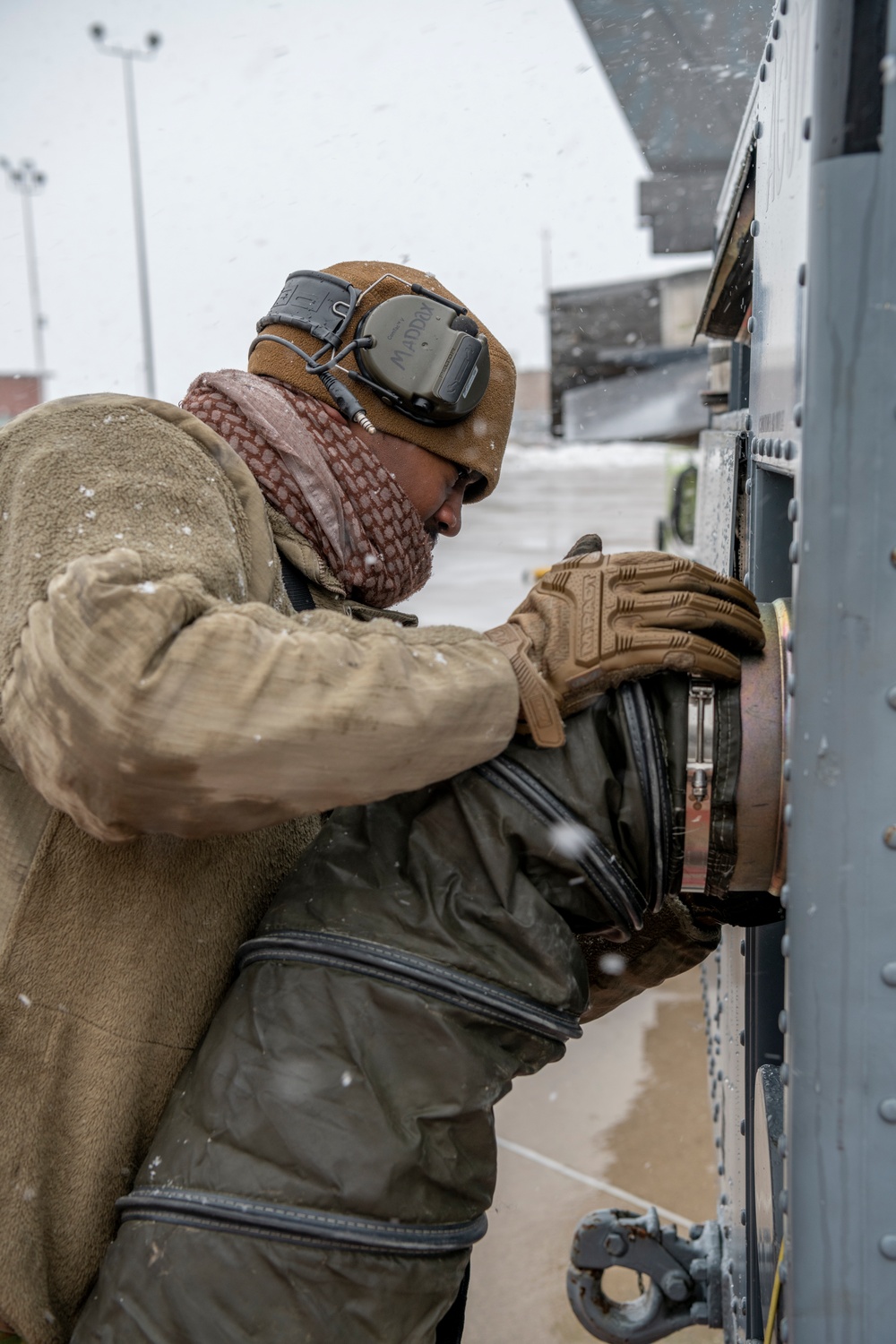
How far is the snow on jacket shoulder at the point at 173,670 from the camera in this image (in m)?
1.19

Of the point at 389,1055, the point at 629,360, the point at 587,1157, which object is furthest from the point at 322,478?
the point at 629,360

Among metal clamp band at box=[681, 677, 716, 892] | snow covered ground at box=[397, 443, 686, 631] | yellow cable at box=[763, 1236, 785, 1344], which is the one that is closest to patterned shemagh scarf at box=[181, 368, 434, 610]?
metal clamp band at box=[681, 677, 716, 892]

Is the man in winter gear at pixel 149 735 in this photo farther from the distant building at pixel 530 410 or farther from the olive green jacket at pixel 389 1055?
the distant building at pixel 530 410

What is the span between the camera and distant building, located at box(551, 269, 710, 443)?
22.1ft

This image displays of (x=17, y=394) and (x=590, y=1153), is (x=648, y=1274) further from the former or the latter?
(x=17, y=394)

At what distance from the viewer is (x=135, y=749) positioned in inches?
→ 47.0

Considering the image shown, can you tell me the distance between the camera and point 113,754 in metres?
1.20

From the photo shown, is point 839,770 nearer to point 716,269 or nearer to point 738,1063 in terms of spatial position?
point 738,1063

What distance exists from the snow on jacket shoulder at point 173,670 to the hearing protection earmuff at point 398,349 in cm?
57

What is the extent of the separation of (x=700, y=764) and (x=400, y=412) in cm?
89

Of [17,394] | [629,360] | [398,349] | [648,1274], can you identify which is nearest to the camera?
[398,349]

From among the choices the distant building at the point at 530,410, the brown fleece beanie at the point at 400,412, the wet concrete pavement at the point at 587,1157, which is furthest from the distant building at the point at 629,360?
the distant building at the point at 530,410

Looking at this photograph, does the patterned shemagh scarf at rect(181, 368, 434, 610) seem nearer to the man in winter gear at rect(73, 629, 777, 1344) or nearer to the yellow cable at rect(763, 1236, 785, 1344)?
the man in winter gear at rect(73, 629, 777, 1344)

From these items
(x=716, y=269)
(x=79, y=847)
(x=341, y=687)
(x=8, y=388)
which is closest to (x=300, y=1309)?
(x=79, y=847)
